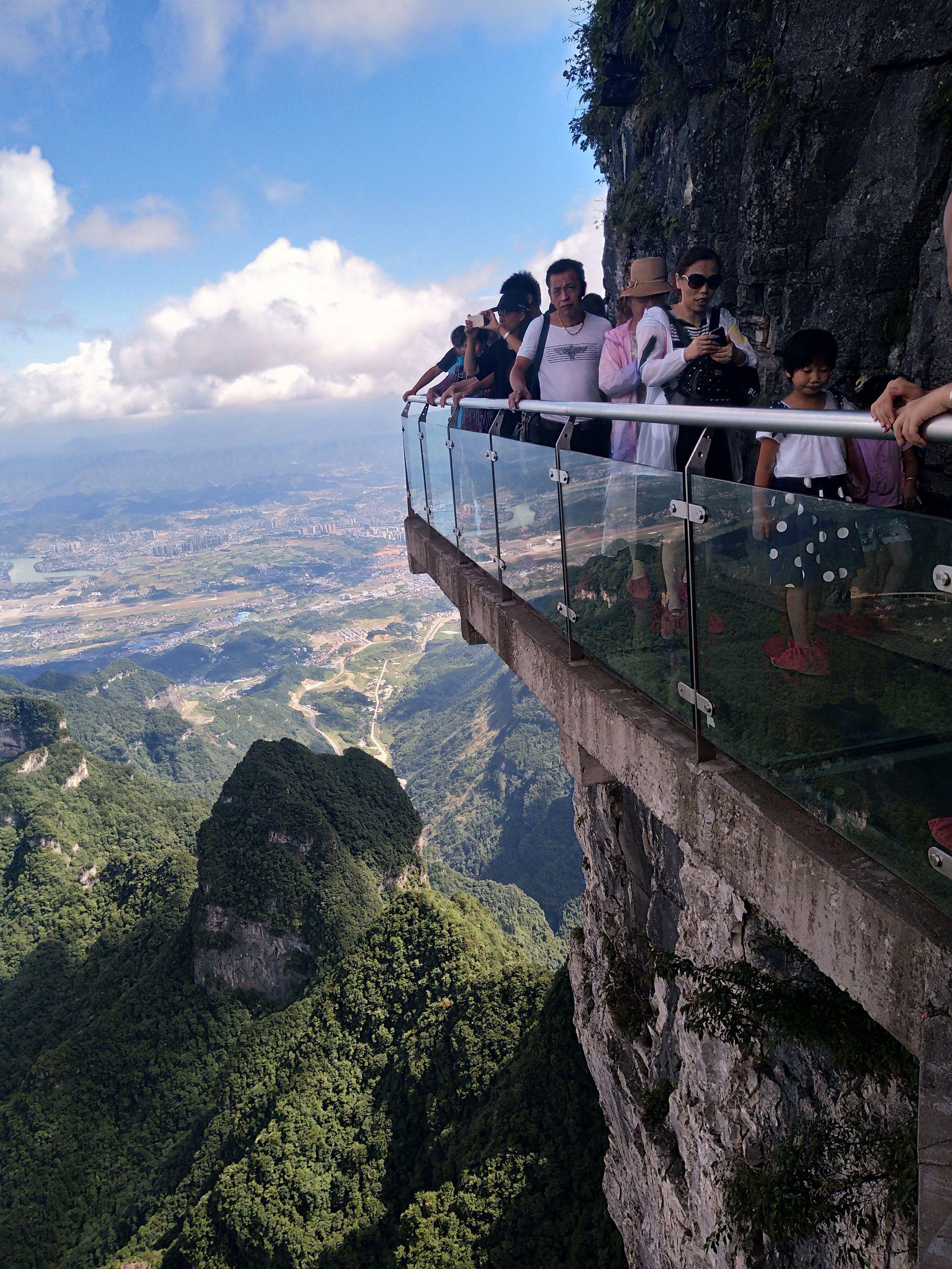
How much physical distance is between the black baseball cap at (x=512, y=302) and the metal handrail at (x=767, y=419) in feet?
10.5

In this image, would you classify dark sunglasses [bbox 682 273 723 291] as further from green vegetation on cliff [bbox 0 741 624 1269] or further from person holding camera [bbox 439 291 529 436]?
green vegetation on cliff [bbox 0 741 624 1269]

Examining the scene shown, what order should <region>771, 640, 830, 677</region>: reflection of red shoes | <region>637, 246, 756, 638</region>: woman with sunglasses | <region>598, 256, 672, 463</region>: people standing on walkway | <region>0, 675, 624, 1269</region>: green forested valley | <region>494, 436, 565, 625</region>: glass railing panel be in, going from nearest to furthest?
<region>771, 640, 830, 677</region>: reflection of red shoes → <region>637, 246, 756, 638</region>: woman with sunglasses → <region>494, 436, 565, 625</region>: glass railing panel → <region>598, 256, 672, 463</region>: people standing on walkway → <region>0, 675, 624, 1269</region>: green forested valley

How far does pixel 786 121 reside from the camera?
29.2 ft

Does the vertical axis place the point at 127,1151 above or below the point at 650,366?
below

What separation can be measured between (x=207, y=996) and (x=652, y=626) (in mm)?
34992

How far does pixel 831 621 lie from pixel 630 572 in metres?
1.34

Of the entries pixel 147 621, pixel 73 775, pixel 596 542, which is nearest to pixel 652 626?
pixel 596 542

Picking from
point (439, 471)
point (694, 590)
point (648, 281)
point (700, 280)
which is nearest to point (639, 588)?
point (694, 590)

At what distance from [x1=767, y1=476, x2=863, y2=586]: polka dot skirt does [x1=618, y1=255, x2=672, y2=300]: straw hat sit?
112 inches

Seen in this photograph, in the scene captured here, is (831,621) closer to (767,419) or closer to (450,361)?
(767,419)

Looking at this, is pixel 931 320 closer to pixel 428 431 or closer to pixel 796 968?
pixel 428 431

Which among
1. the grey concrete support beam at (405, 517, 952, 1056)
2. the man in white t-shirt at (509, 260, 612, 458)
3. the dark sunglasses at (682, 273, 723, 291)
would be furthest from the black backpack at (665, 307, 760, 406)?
the grey concrete support beam at (405, 517, 952, 1056)

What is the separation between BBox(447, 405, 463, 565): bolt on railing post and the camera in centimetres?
658

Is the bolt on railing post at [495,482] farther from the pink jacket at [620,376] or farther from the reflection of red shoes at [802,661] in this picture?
the reflection of red shoes at [802,661]
